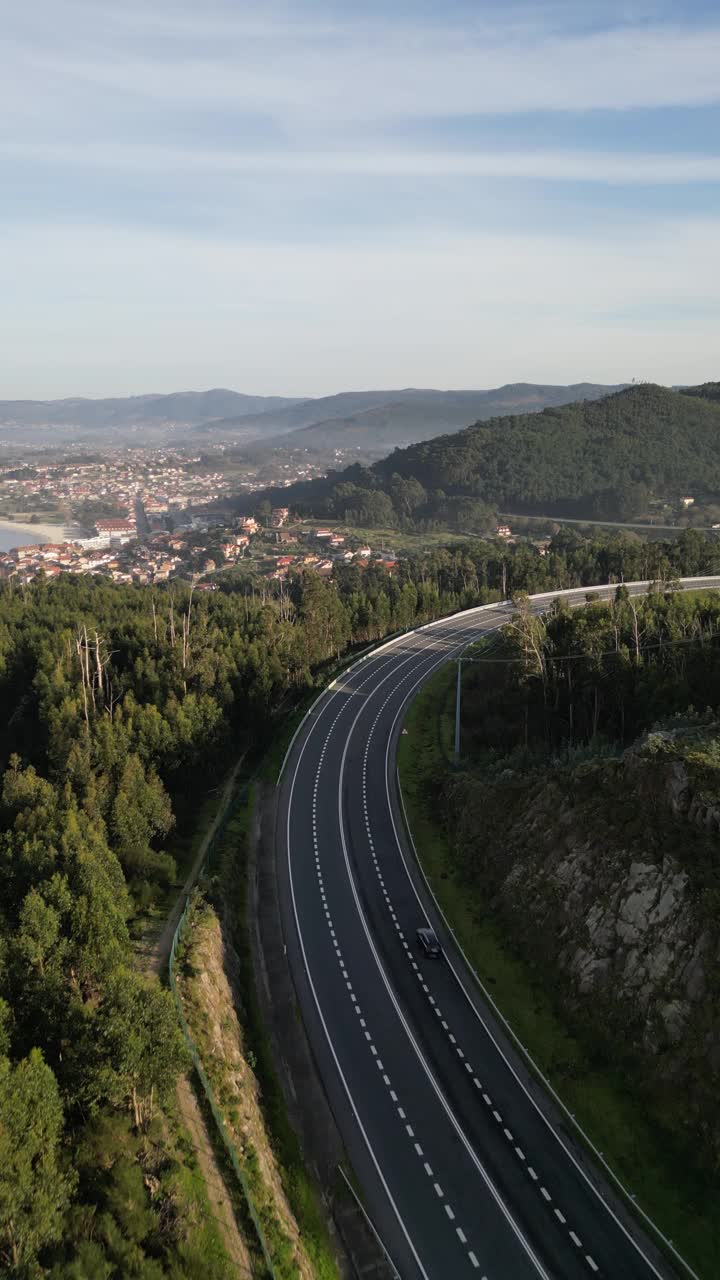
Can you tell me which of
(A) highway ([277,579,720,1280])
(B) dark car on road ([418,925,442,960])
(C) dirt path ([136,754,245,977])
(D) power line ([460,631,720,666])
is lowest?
(A) highway ([277,579,720,1280])

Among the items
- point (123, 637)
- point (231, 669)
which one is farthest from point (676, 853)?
point (123, 637)

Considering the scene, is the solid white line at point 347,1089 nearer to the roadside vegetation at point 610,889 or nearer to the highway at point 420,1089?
the highway at point 420,1089

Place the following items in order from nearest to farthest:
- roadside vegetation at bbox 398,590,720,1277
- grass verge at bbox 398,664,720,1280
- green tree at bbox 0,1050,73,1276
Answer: green tree at bbox 0,1050,73,1276 < grass verge at bbox 398,664,720,1280 < roadside vegetation at bbox 398,590,720,1277

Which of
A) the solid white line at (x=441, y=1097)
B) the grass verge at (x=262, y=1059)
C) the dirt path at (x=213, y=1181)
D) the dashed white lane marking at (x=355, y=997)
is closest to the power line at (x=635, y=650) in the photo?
the dashed white lane marking at (x=355, y=997)

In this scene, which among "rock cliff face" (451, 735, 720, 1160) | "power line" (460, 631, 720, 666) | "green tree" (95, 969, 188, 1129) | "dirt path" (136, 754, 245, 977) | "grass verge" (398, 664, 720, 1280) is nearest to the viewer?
"green tree" (95, 969, 188, 1129)

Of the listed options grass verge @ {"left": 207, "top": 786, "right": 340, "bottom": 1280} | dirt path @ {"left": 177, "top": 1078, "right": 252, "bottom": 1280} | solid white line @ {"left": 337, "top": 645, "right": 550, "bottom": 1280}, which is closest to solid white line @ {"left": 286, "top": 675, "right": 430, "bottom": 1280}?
grass verge @ {"left": 207, "top": 786, "right": 340, "bottom": 1280}

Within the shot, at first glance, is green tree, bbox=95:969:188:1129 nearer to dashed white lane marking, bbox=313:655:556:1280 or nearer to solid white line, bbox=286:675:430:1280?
solid white line, bbox=286:675:430:1280

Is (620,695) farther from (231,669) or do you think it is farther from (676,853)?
(231,669)
